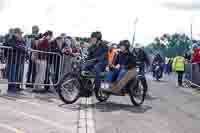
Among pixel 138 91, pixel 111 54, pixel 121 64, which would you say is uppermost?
pixel 111 54

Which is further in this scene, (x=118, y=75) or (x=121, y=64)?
(x=121, y=64)

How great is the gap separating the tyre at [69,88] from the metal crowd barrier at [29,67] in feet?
5.60

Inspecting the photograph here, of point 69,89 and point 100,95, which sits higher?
point 69,89

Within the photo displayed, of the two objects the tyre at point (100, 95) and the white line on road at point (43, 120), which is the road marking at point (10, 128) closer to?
the white line on road at point (43, 120)

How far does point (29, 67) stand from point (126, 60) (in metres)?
2.93

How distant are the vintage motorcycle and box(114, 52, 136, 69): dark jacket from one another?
337 mm

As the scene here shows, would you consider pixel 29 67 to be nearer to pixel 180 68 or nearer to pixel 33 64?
pixel 33 64

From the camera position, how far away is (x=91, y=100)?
12969 millimetres

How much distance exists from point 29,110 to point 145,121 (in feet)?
7.82

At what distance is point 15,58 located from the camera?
1255cm

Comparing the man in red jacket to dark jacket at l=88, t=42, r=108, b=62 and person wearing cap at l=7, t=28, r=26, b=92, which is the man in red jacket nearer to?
dark jacket at l=88, t=42, r=108, b=62

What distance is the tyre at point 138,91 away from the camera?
12.2 meters

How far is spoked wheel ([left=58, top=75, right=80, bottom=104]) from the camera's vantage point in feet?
37.6

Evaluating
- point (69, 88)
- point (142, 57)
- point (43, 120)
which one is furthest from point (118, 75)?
point (142, 57)
